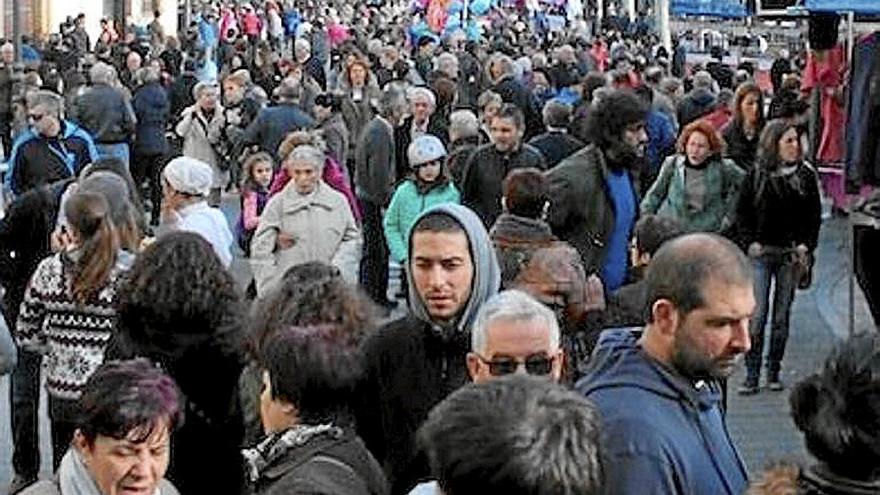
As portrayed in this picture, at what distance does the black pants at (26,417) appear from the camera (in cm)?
872

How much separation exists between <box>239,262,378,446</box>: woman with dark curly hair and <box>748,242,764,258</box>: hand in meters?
5.54

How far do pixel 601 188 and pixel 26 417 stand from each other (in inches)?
111

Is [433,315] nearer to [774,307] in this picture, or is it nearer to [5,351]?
[5,351]

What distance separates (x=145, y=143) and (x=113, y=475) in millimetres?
13034

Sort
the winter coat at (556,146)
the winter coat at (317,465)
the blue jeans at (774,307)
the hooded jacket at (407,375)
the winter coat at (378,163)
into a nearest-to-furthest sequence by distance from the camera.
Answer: the winter coat at (317,465)
the hooded jacket at (407,375)
the blue jeans at (774,307)
the winter coat at (556,146)
the winter coat at (378,163)

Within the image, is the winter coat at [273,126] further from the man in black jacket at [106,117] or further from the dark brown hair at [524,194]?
the dark brown hair at [524,194]

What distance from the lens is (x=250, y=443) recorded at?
210 inches

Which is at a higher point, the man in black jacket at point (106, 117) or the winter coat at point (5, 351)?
the man in black jacket at point (106, 117)

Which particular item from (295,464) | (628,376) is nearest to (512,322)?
(628,376)

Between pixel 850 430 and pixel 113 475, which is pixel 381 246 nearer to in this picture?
pixel 113 475

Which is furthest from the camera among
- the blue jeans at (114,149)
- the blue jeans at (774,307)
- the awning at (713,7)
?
the awning at (713,7)

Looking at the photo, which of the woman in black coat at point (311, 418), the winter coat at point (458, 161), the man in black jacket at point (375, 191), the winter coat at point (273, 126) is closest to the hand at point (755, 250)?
the winter coat at point (458, 161)

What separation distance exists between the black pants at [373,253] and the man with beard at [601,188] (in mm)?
4461

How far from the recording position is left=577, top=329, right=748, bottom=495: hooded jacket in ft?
14.3
